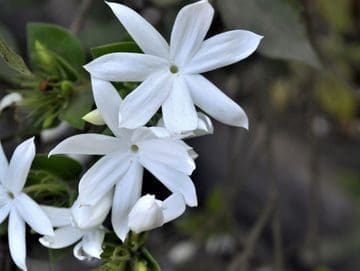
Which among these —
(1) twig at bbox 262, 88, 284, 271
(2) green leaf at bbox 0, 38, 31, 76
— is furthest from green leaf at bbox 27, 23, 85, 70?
(1) twig at bbox 262, 88, 284, 271

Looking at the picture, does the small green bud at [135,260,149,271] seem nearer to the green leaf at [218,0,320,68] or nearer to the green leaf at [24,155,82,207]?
the green leaf at [24,155,82,207]

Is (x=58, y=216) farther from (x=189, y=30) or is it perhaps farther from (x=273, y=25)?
(x=273, y=25)

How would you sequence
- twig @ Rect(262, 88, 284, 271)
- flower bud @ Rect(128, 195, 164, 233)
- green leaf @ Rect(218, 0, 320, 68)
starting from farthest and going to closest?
twig @ Rect(262, 88, 284, 271), green leaf @ Rect(218, 0, 320, 68), flower bud @ Rect(128, 195, 164, 233)

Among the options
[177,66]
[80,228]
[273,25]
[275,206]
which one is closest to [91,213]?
[80,228]

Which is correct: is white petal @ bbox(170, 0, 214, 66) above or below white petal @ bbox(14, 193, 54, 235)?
above

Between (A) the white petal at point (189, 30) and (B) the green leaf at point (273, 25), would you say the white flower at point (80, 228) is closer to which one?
(A) the white petal at point (189, 30)
